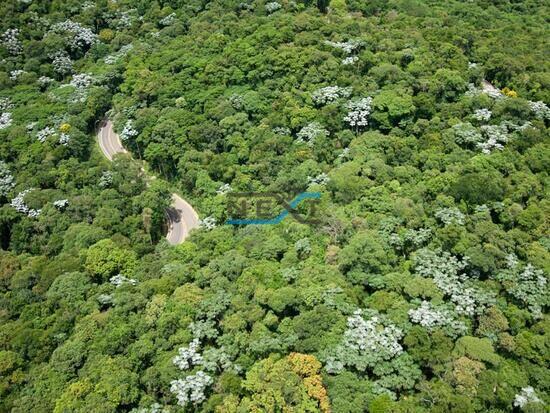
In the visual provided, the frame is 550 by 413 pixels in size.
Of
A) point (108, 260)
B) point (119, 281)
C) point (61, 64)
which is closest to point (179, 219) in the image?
point (108, 260)

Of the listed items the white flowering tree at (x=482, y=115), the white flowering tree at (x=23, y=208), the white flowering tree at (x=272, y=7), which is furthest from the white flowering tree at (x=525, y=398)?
the white flowering tree at (x=272, y=7)

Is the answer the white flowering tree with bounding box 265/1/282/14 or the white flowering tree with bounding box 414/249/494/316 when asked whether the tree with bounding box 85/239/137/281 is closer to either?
the white flowering tree with bounding box 414/249/494/316

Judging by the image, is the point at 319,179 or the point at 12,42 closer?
the point at 319,179

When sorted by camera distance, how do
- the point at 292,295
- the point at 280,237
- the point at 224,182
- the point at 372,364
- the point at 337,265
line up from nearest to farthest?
the point at 372,364, the point at 292,295, the point at 337,265, the point at 280,237, the point at 224,182

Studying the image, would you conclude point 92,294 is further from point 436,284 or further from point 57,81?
point 57,81

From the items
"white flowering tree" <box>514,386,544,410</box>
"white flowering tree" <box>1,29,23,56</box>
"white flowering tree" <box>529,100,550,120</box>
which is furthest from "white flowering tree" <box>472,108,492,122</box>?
"white flowering tree" <box>1,29,23,56</box>

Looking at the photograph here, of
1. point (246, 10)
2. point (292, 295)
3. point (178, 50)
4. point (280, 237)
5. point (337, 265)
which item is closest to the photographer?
point (292, 295)

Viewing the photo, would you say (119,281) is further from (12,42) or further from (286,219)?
(12,42)

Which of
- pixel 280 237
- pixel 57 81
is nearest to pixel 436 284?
pixel 280 237
